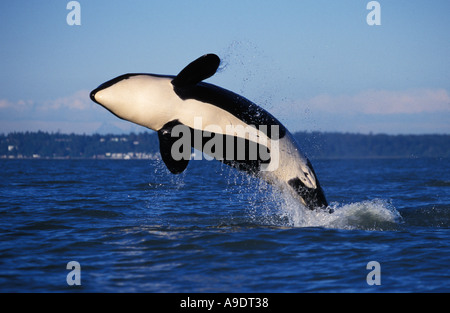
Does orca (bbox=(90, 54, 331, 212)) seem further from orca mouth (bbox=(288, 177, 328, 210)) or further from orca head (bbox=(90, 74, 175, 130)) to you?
orca mouth (bbox=(288, 177, 328, 210))

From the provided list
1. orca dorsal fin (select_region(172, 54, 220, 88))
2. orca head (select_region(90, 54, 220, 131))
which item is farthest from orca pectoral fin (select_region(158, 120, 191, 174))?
orca dorsal fin (select_region(172, 54, 220, 88))

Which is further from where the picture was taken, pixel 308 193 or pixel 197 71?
pixel 308 193

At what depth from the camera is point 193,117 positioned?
11305 mm

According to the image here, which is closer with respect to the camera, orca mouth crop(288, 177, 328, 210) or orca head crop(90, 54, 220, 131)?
orca head crop(90, 54, 220, 131)

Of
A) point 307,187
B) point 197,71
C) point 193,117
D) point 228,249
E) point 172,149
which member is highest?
point 197,71

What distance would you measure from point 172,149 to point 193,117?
0.75 meters

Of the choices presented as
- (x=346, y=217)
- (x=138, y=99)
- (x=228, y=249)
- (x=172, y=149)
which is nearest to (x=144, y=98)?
(x=138, y=99)

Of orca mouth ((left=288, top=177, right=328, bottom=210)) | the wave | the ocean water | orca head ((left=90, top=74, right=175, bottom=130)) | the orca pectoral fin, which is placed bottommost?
the ocean water

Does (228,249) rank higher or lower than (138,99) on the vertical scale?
lower

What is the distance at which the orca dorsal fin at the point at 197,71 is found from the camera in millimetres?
10594

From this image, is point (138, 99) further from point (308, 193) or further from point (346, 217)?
point (346, 217)

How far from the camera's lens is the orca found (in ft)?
37.1

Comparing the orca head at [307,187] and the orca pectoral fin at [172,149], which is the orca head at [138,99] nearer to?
the orca pectoral fin at [172,149]

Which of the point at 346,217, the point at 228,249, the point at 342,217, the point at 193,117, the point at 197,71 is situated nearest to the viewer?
the point at 228,249
